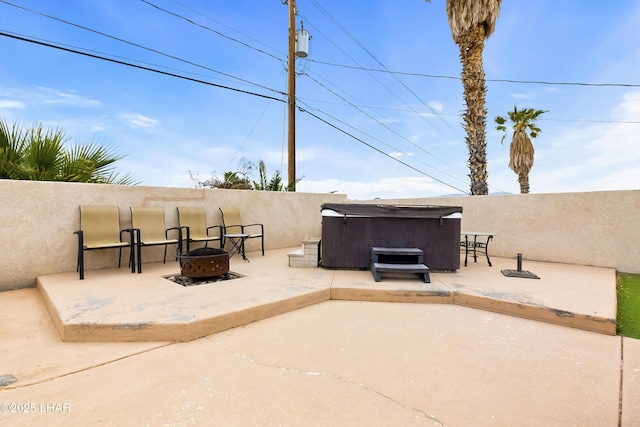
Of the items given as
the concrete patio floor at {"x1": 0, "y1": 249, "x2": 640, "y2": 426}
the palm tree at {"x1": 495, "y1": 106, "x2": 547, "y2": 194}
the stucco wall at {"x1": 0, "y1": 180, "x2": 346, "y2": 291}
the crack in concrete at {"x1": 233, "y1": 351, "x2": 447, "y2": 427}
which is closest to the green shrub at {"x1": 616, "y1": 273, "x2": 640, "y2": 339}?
the concrete patio floor at {"x1": 0, "y1": 249, "x2": 640, "y2": 426}

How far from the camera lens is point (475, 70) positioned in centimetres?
866

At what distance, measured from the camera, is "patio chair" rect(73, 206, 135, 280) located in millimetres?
4320

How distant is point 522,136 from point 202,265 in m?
17.2

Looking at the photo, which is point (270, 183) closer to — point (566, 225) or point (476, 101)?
point (476, 101)

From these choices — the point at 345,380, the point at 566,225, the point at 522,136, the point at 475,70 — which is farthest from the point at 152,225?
the point at 522,136

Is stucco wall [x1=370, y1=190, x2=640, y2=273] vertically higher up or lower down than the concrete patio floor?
higher up

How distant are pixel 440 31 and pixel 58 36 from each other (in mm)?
10380

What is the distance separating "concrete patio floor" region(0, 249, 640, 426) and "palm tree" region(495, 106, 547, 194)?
44.7 ft

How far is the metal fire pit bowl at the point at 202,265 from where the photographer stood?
12.4ft

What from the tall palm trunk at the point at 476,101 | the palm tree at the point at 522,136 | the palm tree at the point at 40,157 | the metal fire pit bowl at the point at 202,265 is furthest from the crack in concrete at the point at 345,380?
the palm tree at the point at 522,136

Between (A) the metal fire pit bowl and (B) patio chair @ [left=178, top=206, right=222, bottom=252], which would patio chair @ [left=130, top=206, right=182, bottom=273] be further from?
(A) the metal fire pit bowl

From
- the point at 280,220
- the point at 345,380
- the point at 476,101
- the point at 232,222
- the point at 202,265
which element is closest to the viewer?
the point at 345,380

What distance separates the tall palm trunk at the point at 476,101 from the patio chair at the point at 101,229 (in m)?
8.80

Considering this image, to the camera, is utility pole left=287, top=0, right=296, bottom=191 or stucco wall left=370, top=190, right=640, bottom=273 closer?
stucco wall left=370, top=190, right=640, bottom=273
